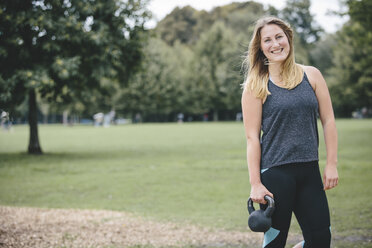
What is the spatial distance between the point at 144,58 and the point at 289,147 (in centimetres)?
1930

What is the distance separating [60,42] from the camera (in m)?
17.6

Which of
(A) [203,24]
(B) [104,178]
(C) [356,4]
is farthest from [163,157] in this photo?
(A) [203,24]

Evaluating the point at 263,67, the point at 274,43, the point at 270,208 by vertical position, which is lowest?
the point at 270,208

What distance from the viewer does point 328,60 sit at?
7594 cm

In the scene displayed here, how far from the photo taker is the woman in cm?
313

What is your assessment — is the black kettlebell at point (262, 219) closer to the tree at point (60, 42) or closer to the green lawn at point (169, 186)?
the green lawn at point (169, 186)

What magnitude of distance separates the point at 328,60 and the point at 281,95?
78059 mm

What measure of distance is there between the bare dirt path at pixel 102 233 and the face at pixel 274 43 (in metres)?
3.45

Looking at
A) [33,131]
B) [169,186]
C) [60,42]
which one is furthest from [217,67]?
[169,186]

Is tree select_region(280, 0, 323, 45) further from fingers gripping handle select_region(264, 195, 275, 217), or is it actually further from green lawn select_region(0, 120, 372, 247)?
fingers gripping handle select_region(264, 195, 275, 217)

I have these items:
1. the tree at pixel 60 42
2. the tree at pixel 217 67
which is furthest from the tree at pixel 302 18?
the tree at pixel 60 42

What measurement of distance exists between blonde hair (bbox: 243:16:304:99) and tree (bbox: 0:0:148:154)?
507 inches

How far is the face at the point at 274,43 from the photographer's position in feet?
11.1

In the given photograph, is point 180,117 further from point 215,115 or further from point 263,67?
point 263,67
